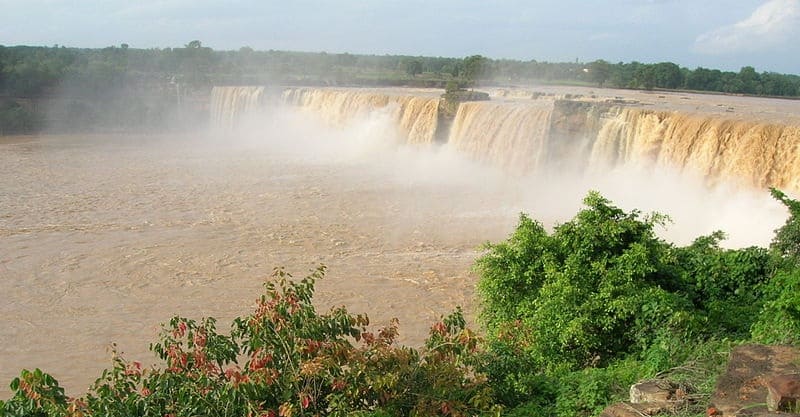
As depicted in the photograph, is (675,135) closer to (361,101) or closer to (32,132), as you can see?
(361,101)

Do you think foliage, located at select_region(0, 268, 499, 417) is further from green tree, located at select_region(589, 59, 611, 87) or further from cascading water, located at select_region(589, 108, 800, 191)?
green tree, located at select_region(589, 59, 611, 87)

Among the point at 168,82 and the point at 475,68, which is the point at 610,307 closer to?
the point at 168,82

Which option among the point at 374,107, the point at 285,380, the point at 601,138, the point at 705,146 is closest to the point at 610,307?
the point at 285,380

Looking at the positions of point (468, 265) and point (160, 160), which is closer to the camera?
point (468, 265)

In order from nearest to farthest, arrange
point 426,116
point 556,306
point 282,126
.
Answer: point 556,306 < point 426,116 < point 282,126

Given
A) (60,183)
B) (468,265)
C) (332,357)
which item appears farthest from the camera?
(60,183)

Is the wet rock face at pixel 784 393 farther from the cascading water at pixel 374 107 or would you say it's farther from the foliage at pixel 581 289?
the cascading water at pixel 374 107

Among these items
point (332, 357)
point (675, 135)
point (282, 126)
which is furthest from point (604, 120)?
point (282, 126)
